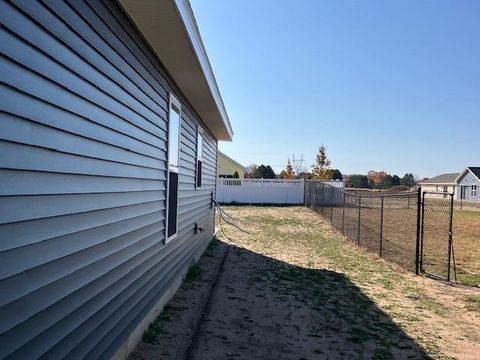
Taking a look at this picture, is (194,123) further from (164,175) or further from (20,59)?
(20,59)

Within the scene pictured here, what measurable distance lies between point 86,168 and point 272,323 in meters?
3.21

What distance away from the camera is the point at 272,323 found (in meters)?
5.46

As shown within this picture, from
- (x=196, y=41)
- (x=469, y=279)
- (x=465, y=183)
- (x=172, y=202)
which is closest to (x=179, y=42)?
(x=196, y=41)

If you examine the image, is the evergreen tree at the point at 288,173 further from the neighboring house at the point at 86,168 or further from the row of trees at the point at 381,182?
the neighboring house at the point at 86,168

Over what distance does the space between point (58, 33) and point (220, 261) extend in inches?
296

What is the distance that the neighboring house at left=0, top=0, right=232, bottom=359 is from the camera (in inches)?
87.5

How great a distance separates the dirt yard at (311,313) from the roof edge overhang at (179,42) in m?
2.98

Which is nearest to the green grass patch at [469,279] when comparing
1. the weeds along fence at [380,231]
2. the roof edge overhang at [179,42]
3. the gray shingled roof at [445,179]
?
the weeds along fence at [380,231]

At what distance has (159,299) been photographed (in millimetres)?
5367

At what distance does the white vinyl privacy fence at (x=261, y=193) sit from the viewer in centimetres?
3153

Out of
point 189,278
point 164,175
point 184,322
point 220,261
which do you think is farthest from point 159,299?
point 220,261

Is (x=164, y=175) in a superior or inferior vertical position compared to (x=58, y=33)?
inferior

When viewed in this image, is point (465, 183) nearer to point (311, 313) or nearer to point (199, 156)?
point (199, 156)

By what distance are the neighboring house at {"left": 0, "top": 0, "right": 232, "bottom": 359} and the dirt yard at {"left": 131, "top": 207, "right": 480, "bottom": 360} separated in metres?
0.50
